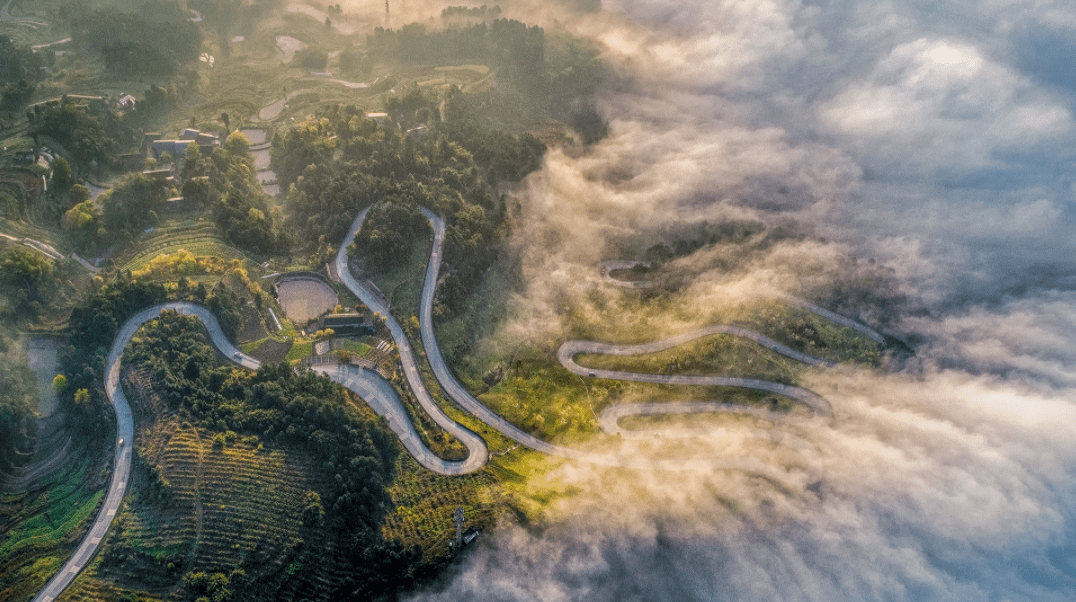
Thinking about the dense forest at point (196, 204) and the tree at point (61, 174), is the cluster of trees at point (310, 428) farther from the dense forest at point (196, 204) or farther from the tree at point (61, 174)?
the tree at point (61, 174)

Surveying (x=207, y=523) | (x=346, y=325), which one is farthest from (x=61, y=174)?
(x=207, y=523)

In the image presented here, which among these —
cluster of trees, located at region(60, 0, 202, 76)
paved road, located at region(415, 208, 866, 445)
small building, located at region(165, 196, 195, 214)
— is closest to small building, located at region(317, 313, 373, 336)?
paved road, located at region(415, 208, 866, 445)

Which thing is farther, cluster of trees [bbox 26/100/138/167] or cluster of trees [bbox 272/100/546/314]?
cluster of trees [bbox 26/100/138/167]

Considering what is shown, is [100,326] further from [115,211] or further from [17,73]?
[17,73]

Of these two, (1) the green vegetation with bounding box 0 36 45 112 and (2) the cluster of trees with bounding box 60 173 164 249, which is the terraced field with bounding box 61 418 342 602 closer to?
(2) the cluster of trees with bounding box 60 173 164 249

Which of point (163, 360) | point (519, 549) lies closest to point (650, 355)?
point (519, 549)

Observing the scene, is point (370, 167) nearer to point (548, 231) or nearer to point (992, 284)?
point (548, 231)

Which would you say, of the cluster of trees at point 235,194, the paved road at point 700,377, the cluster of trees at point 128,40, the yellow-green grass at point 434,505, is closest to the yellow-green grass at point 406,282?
the cluster of trees at point 235,194
